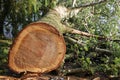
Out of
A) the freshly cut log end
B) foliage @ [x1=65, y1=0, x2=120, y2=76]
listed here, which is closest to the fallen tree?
the freshly cut log end

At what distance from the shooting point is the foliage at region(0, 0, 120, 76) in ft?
15.2

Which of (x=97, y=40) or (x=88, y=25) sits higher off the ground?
(x=88, y=25)

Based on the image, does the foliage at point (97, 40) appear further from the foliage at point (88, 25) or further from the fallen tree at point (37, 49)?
the fallen tree at point (37, 49)

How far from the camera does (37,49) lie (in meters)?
3.90

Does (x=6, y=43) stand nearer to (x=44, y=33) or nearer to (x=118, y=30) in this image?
(x=44, y=33)

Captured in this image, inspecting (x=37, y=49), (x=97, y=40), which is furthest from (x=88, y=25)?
(x=37, y=49)

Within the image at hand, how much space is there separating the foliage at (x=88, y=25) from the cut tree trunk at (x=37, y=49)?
2.29 ft

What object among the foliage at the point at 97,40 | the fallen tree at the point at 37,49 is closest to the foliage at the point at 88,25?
the foliage at the point at 97,40

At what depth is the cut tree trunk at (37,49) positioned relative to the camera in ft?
12.5

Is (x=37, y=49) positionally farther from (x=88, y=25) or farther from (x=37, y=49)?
(x=88, y=25)

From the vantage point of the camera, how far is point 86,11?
6.47 metres

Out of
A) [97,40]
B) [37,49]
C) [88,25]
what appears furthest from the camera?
[88,25]

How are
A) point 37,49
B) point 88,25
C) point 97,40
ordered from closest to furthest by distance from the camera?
point 37,49 → point 97,40 → point 88,25

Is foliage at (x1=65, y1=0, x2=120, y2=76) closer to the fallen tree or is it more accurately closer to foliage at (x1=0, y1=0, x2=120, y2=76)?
foliage at (x1=0, y1=0, x2=120, y2=76)
